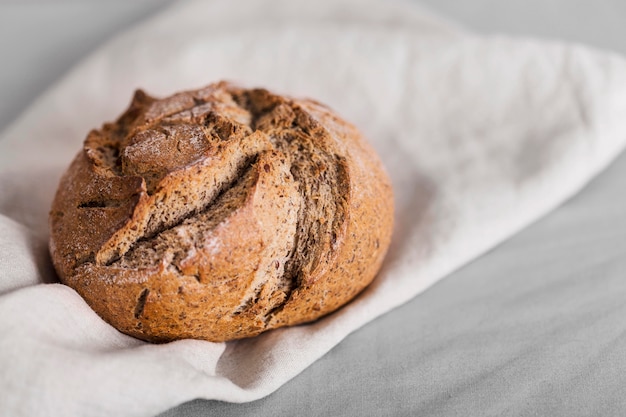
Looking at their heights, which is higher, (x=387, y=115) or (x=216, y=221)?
(x=216, y=221)

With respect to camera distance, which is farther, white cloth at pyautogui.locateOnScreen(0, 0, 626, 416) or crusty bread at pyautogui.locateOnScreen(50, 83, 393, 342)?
white cloth at pyautogui.locateOnScreen(0, 0, 626, 416)

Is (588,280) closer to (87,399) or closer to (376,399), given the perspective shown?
(376,399)

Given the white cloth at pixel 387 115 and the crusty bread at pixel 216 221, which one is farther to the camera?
the white cloth at pixel 387 115

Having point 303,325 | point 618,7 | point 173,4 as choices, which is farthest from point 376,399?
point 618,7

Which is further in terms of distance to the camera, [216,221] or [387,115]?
[387,115]
